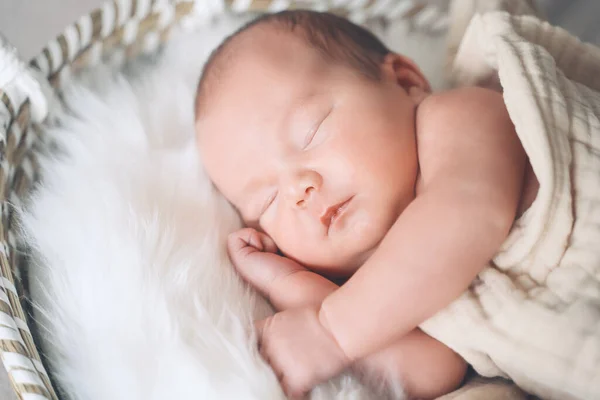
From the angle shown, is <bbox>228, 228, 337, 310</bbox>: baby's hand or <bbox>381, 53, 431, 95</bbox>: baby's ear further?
<bbox>381, 53, 431, 95</bbox>: baby's ear

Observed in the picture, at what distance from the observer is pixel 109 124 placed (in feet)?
3.25

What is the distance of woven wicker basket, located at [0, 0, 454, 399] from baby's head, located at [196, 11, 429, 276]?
254 millimetres

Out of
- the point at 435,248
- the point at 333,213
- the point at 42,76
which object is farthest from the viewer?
the point at 42,76

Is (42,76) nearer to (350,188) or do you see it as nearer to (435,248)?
(350,188)

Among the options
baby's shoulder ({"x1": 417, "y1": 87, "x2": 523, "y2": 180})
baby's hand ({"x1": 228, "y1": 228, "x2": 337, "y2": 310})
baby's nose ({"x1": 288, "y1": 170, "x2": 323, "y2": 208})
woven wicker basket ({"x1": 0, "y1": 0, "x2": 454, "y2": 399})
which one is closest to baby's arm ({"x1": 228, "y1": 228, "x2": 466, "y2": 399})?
baby's hand ({"x1": 228, "y1": 228, "x2": 337, "y2": 310})

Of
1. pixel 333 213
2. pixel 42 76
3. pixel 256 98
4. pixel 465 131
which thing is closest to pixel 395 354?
pixel 333 213

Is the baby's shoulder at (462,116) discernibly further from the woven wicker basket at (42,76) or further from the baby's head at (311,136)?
the woven wicker basket at (42,76)

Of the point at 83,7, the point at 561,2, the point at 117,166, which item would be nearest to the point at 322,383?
the point at 117,166

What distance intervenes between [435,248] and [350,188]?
5.9 inches

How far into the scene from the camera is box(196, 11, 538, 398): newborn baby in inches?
28.6

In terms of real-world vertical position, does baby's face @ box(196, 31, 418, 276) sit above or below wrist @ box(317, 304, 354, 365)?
above

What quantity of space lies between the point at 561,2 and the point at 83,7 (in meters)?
1.26

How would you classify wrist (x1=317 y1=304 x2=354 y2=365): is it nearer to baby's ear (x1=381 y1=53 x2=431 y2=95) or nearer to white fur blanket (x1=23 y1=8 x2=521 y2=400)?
white fur blanket (x1=23 y1=8 x2=521 y2=400)

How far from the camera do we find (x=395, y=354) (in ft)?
2.51
